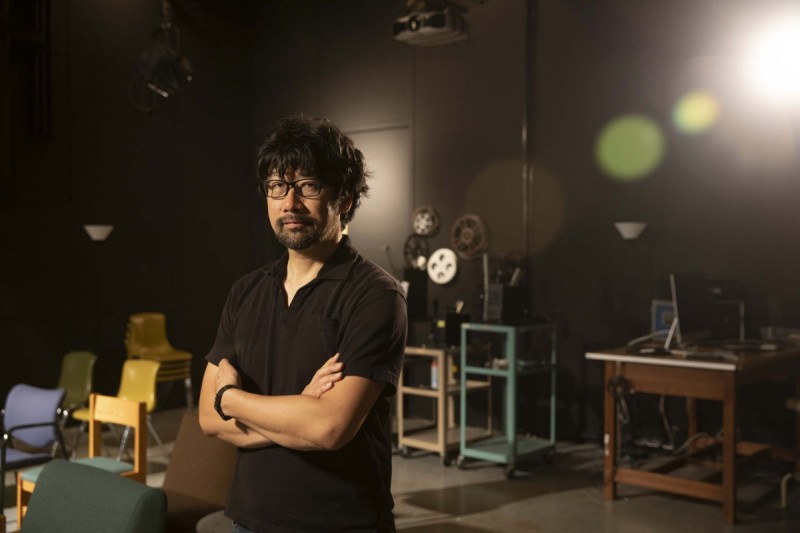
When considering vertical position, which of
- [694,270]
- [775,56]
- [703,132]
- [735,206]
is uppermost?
[775,56]

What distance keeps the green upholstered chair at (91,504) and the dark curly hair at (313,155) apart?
2.85 feet

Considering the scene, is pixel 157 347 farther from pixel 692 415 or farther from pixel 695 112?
pixel 695 112

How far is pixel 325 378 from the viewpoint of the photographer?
1750 mm

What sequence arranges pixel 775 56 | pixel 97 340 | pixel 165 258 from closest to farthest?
1. pixel 775 56
2. pixel 97 340
3. pixel 165 258

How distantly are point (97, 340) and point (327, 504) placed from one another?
6.65m

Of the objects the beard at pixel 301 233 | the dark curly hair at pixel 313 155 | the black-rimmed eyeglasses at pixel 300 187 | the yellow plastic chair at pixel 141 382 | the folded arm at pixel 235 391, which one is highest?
the dark curly hair at pixel 313 155

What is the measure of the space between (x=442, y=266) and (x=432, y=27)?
2.13m

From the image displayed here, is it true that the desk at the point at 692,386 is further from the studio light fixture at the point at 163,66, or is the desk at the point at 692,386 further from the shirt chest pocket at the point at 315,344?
the studio light fixture at the point at 163,66

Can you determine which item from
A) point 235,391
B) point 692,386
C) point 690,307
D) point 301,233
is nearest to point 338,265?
point 301,233

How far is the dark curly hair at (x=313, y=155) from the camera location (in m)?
1.83

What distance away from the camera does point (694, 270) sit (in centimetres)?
619

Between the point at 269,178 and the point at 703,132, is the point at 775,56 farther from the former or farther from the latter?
the point at 269,178

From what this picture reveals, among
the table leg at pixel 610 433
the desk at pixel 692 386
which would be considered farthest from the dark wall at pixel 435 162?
the table leg at pixel 610 433

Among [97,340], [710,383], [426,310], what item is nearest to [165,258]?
[97,340]
